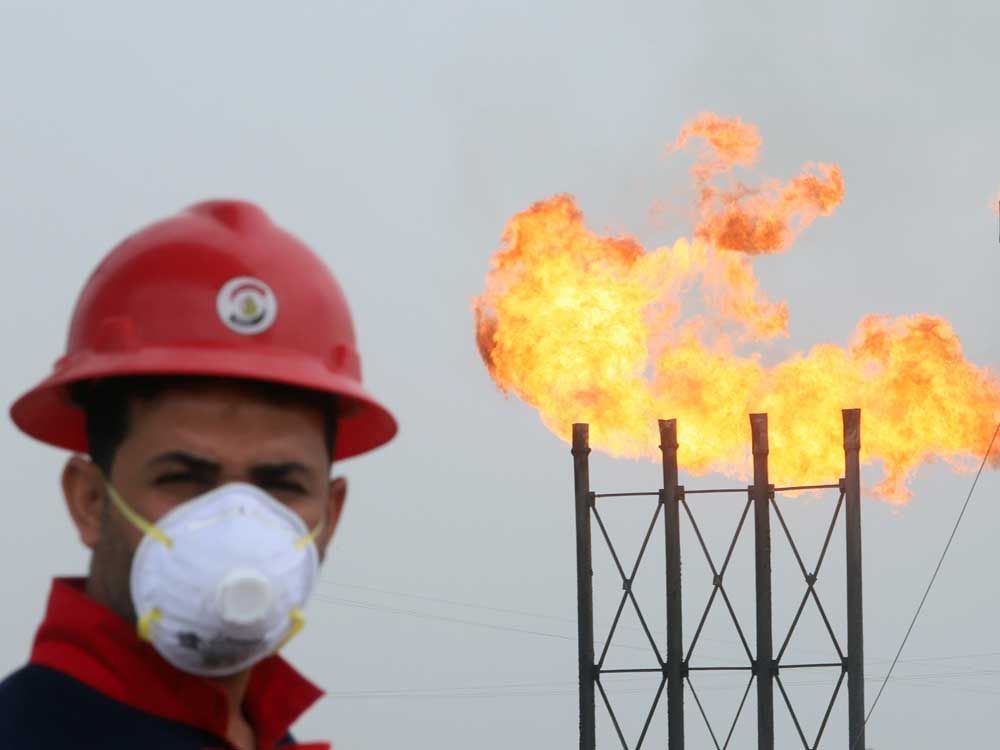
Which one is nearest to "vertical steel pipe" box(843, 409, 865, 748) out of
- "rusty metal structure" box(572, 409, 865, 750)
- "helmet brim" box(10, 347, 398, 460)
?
"rusty metal structure" box(572, 409, 865, 750)

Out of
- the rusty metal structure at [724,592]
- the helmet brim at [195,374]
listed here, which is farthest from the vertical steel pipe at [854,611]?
the helmet brim at [195,374]

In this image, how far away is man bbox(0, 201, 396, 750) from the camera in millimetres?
4691

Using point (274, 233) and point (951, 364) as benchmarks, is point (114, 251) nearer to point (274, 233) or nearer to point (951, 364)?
point (274, 233)

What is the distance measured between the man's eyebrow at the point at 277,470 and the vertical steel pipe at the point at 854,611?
24501mm

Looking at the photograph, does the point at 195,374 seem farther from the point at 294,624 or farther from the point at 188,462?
the point at 294,624

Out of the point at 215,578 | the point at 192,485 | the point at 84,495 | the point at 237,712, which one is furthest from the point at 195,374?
the point at 237,712

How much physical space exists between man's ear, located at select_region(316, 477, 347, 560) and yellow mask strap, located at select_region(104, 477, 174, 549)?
19.8 inches

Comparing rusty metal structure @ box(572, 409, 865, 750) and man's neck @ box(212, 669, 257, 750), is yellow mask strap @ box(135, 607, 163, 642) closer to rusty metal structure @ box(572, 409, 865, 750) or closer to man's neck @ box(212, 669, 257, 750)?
man's neck @ box(212, 669, 257, 750)

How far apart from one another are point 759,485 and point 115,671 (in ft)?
84.0

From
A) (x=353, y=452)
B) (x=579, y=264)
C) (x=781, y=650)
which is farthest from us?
(x=579, y=264)

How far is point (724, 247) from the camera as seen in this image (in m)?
34.6

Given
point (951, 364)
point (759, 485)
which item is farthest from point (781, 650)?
point (951, 364)

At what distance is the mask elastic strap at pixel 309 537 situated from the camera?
4863 mm

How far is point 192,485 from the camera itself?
4793 mm
